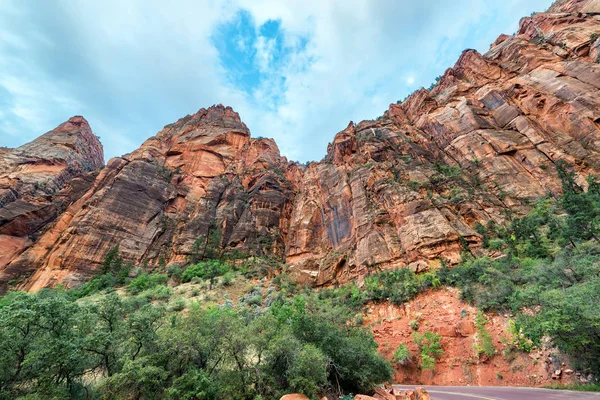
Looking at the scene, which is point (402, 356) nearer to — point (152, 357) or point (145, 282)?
point (152, 357)

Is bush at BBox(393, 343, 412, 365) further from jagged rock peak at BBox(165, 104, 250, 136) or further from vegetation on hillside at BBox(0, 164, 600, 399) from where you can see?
jagged rock peak at BBox(165, 104, 250, 136)

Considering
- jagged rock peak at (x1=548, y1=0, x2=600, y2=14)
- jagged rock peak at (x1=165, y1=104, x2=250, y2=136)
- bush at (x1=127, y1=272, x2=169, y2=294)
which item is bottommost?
bush at (x1=127, y1=272, x2=169, y2=294)

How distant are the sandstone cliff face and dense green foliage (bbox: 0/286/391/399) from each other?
16806 mm

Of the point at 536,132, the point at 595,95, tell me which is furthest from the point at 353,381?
the point at 595,95

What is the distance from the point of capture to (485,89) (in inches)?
1751

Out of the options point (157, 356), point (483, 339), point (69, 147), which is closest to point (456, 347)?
point (483, 339)

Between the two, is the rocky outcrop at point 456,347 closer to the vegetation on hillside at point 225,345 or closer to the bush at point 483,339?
the bush at point 483,339

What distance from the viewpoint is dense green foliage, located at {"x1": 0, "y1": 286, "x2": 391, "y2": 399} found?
910 centimetres

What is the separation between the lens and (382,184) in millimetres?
33906

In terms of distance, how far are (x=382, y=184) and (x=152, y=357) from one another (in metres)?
29.8

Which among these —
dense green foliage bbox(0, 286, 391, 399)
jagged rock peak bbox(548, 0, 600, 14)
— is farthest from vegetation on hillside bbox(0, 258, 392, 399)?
jagged rock peak bbox(548, 0, 600, 14)

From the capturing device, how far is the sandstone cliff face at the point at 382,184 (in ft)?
95.9

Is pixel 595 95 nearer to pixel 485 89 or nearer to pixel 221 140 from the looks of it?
pixel 485 89

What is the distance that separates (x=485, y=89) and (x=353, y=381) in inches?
2007
